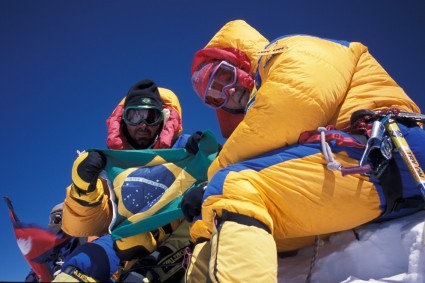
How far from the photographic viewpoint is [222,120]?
3.35m

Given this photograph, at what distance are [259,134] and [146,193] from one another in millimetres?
1635

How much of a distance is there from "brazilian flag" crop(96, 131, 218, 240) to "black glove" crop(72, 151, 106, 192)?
0.44ft

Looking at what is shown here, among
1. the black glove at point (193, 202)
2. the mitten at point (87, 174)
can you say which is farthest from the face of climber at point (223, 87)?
the black glove at point (193, 202)

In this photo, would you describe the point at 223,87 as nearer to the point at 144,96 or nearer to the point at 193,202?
the point at 144,96

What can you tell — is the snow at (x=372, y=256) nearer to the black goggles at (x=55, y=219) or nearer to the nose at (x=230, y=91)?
the nose at (x=230, y=91)

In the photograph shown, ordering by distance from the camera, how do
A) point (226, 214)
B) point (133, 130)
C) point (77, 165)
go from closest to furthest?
1. point (226, 214)
2. point (77, 165)
3. point (133, 130)

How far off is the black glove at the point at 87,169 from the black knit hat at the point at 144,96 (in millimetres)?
828

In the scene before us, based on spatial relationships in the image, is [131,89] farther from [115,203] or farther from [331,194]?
[331,194]

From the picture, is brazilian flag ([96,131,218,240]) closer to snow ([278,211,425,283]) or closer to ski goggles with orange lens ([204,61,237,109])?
ski goggles with orange lens ([204,61,237,109])

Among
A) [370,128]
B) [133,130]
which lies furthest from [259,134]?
[133,130]

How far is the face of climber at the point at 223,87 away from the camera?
9.82ft

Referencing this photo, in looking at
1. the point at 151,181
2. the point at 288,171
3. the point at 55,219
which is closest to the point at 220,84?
the point at 151,181

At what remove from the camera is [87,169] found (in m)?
3.11

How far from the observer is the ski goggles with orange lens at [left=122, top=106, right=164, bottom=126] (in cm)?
376
